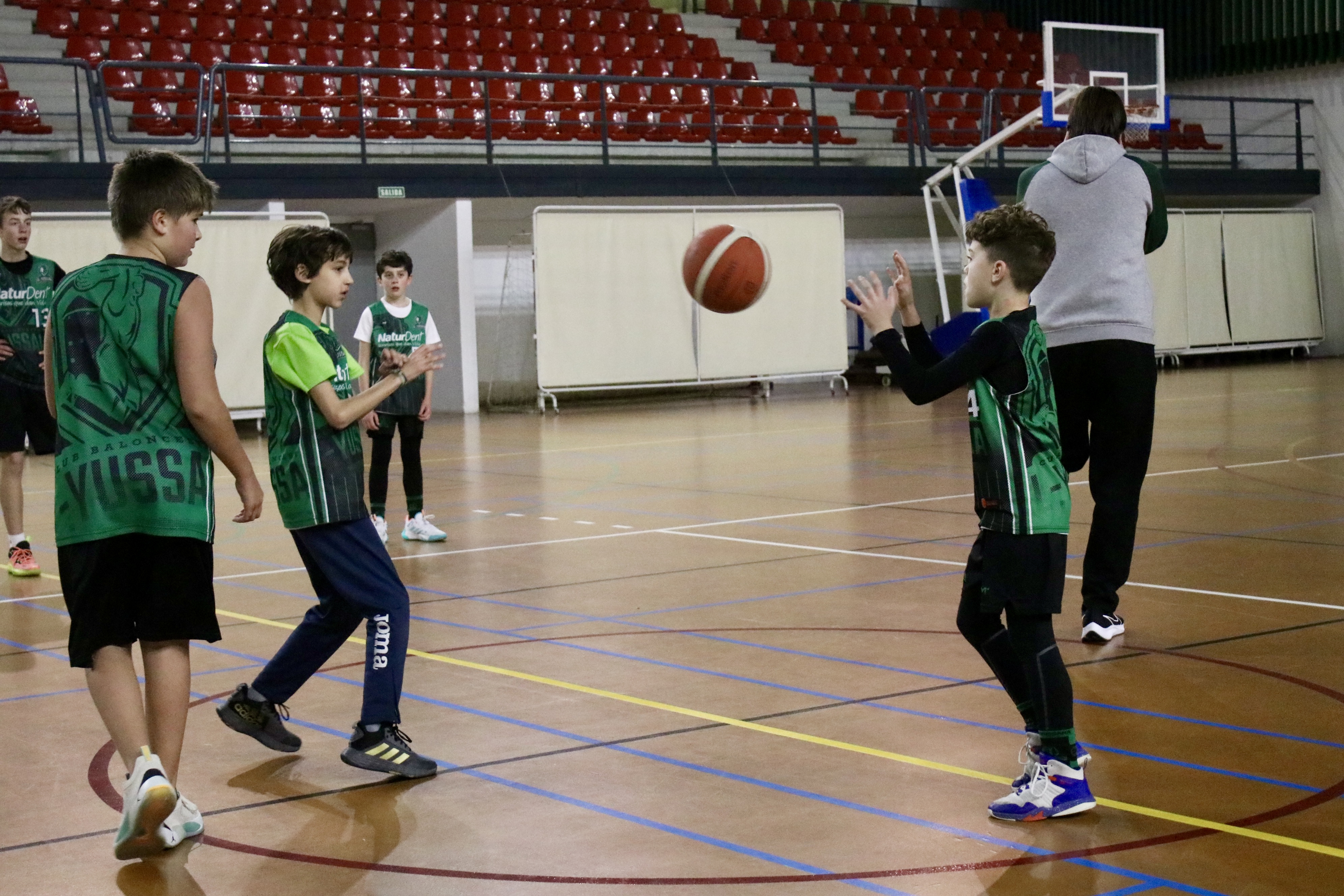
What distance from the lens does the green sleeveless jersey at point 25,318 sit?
7.41 m

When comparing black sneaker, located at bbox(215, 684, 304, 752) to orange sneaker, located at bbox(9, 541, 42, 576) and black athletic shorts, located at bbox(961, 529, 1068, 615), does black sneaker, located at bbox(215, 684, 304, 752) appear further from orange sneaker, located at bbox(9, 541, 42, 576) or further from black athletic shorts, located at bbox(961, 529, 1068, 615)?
orange sneaker, located at bbox(9, 541, 42, 576)

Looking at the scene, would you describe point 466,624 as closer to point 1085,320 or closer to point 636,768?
point 636,768

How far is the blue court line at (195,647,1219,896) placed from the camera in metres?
3.04

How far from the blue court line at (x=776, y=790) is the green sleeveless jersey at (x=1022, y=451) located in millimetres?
683

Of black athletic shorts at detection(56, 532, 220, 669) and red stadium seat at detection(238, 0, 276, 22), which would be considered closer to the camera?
black athletic shorts at detection(56, 532, 220, 669)

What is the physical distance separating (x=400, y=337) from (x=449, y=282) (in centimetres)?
1076

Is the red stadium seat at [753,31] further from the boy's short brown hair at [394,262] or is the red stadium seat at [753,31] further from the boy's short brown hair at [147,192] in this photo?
the boy's short brown hair at [147,192]

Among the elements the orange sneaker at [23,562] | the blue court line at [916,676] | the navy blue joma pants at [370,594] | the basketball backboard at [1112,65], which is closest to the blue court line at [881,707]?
the blue court line at [916,676]

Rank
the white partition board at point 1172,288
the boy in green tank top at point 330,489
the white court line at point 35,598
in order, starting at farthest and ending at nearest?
1. the white partition board at point 1172,288
2. the white court line at point 35,598
3. the boy in green tank top at point 330,489

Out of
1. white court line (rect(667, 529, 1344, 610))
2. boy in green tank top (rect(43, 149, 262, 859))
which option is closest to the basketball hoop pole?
white court line (rect(667, 529, 1344, 610))

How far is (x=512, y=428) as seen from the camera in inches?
650

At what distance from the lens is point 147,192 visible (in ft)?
11.4

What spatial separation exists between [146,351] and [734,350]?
1718cm

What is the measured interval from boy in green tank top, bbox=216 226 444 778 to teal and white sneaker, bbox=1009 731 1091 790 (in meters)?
1.43
